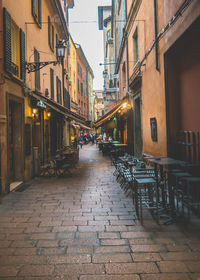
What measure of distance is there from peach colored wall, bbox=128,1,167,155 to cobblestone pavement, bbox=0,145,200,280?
8.89ft

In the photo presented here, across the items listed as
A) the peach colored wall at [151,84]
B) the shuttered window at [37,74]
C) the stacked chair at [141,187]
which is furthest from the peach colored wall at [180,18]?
the shuttered window at [37,74]

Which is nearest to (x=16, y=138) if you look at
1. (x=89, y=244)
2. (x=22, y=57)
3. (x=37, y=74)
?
(x=22, y=57)

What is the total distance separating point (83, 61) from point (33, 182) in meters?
34.6

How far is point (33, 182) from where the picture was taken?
820 centimetres

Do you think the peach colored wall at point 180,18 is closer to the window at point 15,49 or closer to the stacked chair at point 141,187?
the stacked chair at point 141,187

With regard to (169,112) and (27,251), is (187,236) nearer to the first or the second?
(27,251)

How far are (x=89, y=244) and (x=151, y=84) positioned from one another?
19.8 ft

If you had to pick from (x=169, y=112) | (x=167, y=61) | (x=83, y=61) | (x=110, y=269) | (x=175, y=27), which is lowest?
(x=110, y=269)

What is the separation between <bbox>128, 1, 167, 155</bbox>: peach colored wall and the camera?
6.77 metres

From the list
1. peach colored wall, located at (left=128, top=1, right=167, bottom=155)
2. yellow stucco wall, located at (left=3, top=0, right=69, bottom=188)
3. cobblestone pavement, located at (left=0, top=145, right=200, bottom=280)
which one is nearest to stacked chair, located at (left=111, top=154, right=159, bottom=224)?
cobblestone pavement, located at (left=0, top=145, right=200, bottom=280)

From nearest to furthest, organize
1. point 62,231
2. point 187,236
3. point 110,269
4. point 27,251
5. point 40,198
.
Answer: point 110,269
point 27,251
point 187,236
point 62,231
point 40,198

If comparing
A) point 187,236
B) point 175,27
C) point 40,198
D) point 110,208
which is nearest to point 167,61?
point 175,27

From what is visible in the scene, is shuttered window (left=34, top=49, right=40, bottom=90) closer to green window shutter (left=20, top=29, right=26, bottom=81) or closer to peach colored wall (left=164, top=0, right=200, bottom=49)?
green window shutter (left=20, top=29, right=26, bottom=81)

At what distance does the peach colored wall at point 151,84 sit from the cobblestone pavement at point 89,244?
2.71 metres
